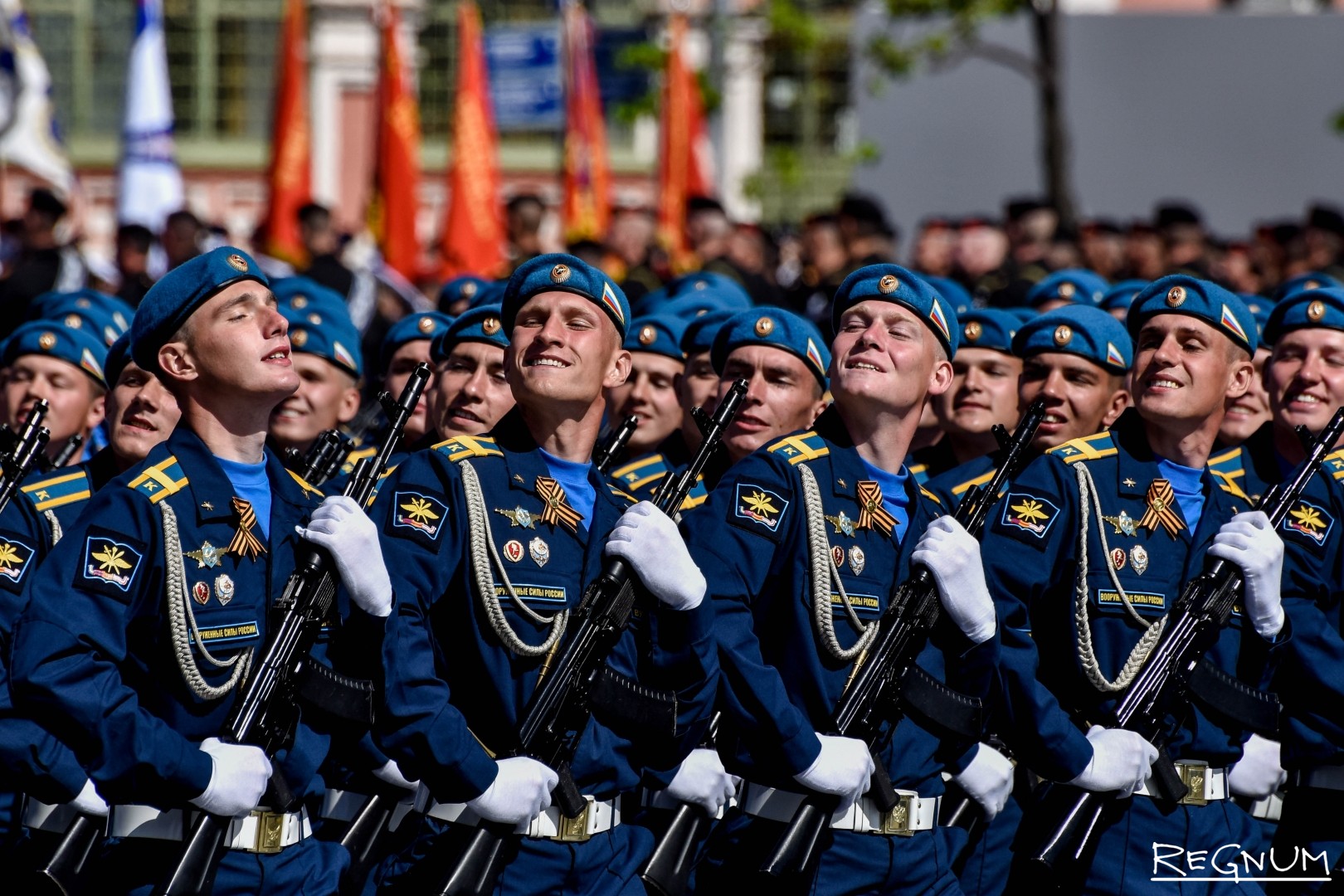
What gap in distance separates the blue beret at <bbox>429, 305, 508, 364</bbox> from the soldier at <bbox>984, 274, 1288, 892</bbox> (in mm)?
1988

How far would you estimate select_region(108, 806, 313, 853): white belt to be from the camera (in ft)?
15.5

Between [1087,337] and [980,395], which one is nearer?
[1087,337]

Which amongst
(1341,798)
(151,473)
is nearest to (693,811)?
(151,473)

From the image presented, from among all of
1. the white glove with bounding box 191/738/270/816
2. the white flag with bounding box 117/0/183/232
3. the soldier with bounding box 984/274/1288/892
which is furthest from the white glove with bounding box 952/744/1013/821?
the white flag with bounding box 117/0/183/232

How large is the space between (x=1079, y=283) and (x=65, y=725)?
6.03 meters

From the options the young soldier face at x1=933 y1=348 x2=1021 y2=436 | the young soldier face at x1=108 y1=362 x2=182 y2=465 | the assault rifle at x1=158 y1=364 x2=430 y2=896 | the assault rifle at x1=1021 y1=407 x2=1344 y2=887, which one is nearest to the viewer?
the assault rifle at x1=158 y1=364 x2=430 y2=896

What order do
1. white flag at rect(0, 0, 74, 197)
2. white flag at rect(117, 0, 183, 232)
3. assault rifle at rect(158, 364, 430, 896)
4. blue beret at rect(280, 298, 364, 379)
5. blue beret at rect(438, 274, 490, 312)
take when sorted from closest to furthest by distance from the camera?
assault rifle at rect(158, 364, 430, 896), blue beret at rect(280, 298, 364, 379), blue beret at rect(438, 274, 490, 312), white flag at rect(0, 0, 74, 197), white flag at rect(117, 0, 183, 232)

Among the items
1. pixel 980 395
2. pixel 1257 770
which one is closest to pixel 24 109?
pixel 980 395

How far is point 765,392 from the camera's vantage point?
6.94m

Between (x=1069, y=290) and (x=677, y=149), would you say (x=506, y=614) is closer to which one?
(x=1069, y=290)

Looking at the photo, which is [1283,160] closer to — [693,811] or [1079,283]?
[1079,283]

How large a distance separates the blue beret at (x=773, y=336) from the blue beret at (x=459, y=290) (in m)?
2.31

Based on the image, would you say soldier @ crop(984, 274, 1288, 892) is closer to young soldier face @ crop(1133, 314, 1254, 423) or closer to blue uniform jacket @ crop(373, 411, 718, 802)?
young soldier face @ crop(1133, 314, 1254, 423)

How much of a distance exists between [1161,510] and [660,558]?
6.02ft
